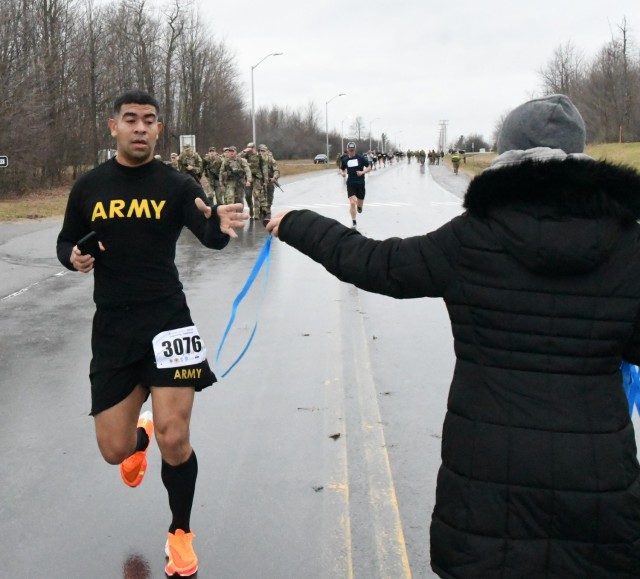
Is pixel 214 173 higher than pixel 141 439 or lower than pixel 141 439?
higher

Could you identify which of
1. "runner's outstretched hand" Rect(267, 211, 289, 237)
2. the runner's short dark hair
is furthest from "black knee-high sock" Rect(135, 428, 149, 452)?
"runner's outstretched hand" Rect(267, 211, 289, 237)

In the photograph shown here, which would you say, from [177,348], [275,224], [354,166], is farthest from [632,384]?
[354,166]

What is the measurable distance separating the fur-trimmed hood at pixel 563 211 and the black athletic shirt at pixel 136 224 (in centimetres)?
171

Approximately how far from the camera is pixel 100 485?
4570 millimetres

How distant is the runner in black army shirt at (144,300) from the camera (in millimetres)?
3619

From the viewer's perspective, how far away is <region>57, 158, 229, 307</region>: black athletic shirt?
3.66 meters

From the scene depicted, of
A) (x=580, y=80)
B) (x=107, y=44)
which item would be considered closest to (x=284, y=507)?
(x=107, y=44)

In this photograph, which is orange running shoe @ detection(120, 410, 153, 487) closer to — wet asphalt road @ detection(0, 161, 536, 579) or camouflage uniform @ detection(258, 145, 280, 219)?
wet asphalt road @ detection(0, 161, 536, 579)

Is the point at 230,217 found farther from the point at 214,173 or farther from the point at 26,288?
the point at 214,173

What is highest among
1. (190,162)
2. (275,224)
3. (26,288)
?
(190,162)

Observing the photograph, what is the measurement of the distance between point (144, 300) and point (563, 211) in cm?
210

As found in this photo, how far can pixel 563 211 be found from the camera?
2.16 meters

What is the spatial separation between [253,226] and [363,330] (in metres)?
12.0

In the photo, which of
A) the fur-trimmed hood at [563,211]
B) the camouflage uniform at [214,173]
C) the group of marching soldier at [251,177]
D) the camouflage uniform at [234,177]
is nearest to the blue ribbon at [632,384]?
the fur-trimmed hood at [563,211]
